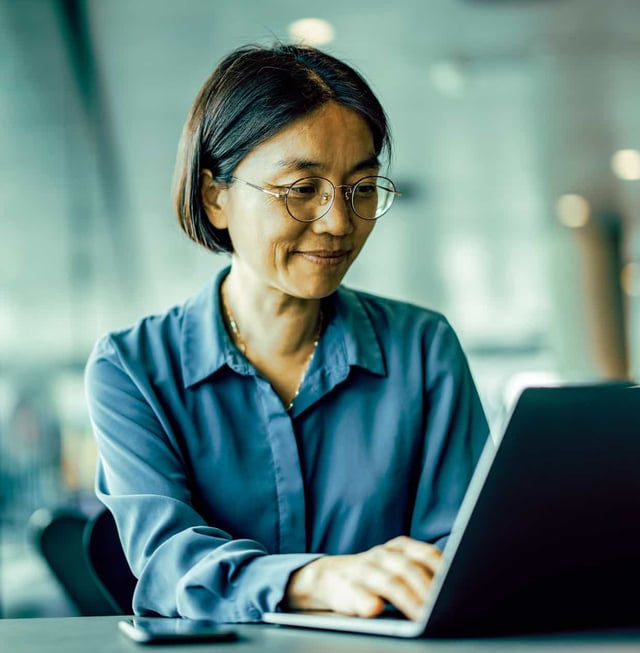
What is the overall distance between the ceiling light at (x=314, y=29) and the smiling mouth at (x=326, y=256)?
4036 mm

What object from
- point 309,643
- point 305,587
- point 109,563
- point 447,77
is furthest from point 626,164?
point 309,643

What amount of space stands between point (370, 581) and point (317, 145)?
0.68 metres

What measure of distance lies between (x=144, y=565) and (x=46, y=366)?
4.10 m

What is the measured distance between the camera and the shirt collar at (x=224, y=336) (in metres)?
1.46

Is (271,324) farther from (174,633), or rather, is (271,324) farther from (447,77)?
(447,77)

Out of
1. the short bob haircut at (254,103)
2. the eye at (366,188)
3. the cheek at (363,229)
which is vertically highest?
the short bob haircut at (254,103)

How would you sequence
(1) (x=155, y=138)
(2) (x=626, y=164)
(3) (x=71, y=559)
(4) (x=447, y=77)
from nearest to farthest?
(3) (x=71, y=559) < (4) (x=447, y=77) < (1) (x=155, y=138) < (2) (x=626, y=164)

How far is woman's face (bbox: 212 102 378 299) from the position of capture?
4.57 feet

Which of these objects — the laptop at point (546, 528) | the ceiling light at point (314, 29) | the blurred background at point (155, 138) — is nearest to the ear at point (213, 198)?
the blurred background at point (155, 138)

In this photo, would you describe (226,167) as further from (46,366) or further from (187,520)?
(46,366)

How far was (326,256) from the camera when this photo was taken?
142 cm

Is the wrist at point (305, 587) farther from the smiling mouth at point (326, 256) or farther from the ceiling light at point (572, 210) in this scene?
the ceiling light at point (572, 210)

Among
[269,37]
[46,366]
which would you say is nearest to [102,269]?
[46,366]

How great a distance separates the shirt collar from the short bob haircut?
0.52ft
